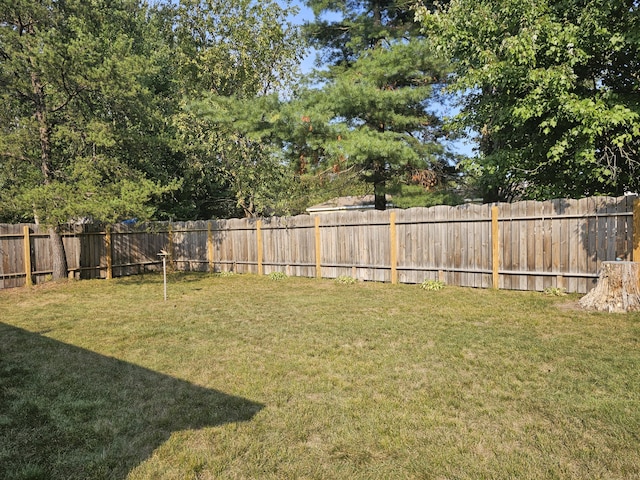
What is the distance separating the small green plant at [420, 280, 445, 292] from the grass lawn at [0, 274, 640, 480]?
6.15 ft

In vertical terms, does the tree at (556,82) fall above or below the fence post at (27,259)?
above

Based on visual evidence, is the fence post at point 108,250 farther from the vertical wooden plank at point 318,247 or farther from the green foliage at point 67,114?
the vertical wooden plank at point 318,247

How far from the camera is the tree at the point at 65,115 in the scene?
998 cm

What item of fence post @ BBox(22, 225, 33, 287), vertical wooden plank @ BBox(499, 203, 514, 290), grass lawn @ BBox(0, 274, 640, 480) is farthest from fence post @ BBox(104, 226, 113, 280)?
vertical wooden plank @ BBox(499, 203, 514, 290)

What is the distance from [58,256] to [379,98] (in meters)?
9.67

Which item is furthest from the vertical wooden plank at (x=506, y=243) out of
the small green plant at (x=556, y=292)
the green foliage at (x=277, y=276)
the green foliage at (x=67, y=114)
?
the green foliage at (x=67, y=114)

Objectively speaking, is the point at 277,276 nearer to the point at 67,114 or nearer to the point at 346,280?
the point at 346,280

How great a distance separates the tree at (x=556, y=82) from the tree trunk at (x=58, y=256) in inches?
421

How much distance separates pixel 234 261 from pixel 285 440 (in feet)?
36.1

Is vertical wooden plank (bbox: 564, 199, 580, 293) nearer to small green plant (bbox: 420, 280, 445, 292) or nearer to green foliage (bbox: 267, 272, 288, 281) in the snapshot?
small green plant (bbox: 420, 280, 445, 292)

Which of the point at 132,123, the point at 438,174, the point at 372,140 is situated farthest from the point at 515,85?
the point at 132,123

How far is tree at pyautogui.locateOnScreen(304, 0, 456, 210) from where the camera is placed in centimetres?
1062

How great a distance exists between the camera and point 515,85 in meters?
7.95

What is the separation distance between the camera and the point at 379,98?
10578mm
